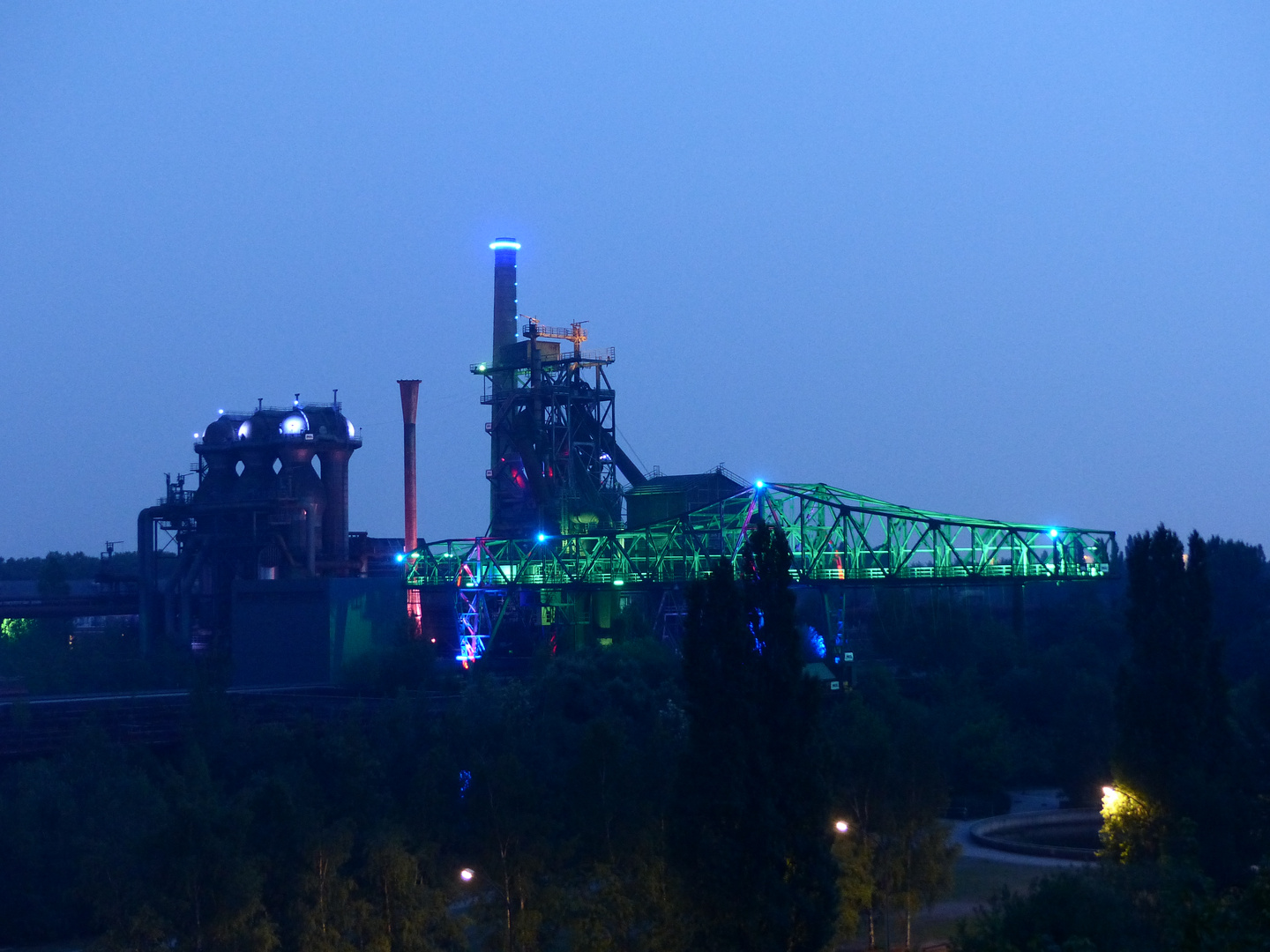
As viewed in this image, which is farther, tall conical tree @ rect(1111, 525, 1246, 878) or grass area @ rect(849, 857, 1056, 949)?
grass area @ rect(849, 857, 1056, 949)

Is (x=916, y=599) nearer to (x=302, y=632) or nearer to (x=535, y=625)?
(x=535, y=625)

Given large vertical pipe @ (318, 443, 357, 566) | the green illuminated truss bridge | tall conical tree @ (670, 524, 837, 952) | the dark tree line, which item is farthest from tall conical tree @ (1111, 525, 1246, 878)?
large vertical pipe @ (318, 443, 357, 566)

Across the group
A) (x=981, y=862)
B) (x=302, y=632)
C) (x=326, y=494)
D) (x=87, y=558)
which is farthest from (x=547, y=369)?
(x=87, y=558)

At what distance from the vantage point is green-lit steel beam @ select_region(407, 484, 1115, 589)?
78438 mm

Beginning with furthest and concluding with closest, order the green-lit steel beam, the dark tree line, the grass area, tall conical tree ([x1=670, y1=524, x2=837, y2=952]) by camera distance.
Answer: the green-lit steel beam
the grass area
the dark tree line
tall conical tree ([x1=670, y1=524, x2=837, y2=952])

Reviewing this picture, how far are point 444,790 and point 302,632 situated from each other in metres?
48.3

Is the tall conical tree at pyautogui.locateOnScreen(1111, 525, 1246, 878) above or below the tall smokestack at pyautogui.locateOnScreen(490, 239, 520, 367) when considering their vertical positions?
below

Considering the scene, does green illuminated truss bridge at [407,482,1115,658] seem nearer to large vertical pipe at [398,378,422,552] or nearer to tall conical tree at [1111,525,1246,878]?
large vertical pipe at [398,378,422,552]

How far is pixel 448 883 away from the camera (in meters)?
34.2

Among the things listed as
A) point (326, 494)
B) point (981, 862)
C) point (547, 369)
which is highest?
point (547, 369)

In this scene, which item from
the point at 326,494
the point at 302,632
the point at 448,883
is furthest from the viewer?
the point at 326,494

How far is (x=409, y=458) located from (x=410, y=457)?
0.33ft

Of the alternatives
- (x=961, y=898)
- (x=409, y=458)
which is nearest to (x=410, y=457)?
(x=409, y=458)

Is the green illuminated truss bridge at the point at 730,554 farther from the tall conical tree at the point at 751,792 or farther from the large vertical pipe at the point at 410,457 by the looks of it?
the tall conical tree at the point at 751,792
